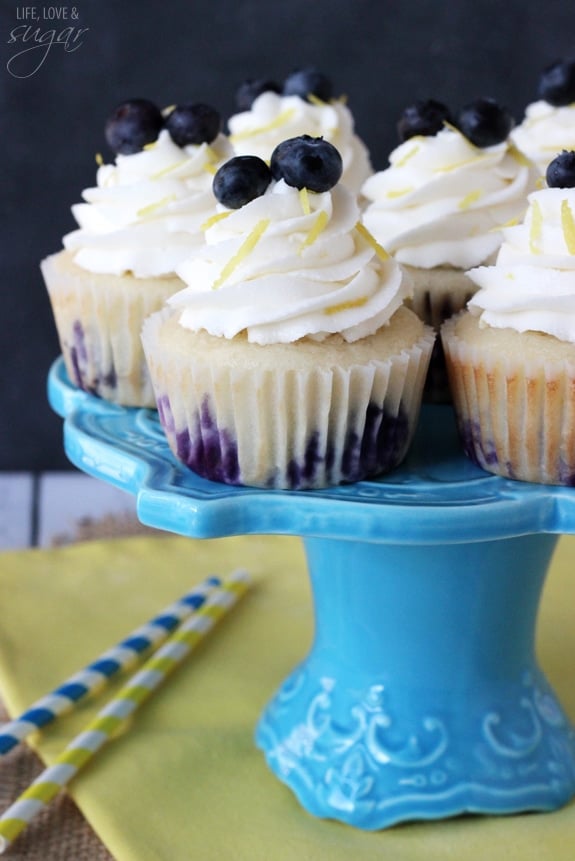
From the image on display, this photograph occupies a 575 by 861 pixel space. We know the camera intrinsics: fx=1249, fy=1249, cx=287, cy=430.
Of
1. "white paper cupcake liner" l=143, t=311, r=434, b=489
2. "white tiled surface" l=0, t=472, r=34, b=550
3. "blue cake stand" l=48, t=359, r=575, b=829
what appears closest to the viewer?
"white paper cupcake liner" l=143, t=311, r=434, b=489

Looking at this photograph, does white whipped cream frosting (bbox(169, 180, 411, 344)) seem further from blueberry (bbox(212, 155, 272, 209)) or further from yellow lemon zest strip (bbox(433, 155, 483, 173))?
yellow lemon zest strip (bbox(433, 155, 483, 173))

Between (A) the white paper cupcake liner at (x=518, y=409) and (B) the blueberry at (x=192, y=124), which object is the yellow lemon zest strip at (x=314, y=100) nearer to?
(B) the blueberry at (x=192, y=124)

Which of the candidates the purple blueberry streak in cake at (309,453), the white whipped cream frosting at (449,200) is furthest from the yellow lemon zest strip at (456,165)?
the purple blueberry streak in cake at (309,453)

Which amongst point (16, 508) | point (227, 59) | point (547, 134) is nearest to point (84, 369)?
point (547, 134)

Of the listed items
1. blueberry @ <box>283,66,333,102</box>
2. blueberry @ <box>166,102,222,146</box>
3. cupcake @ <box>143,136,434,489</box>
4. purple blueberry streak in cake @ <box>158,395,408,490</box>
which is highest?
blueberry @ <box>166,102,222,146</box>

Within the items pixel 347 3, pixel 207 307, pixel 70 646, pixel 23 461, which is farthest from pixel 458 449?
pixel 23 461

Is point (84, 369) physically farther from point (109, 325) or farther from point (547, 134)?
A: point (547, 134)

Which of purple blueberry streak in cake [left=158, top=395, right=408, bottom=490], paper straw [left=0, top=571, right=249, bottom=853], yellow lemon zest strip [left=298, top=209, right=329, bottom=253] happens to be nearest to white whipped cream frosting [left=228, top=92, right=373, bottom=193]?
yellow lemon zest strip [left=298, top=209, right=329, bottom=253]
